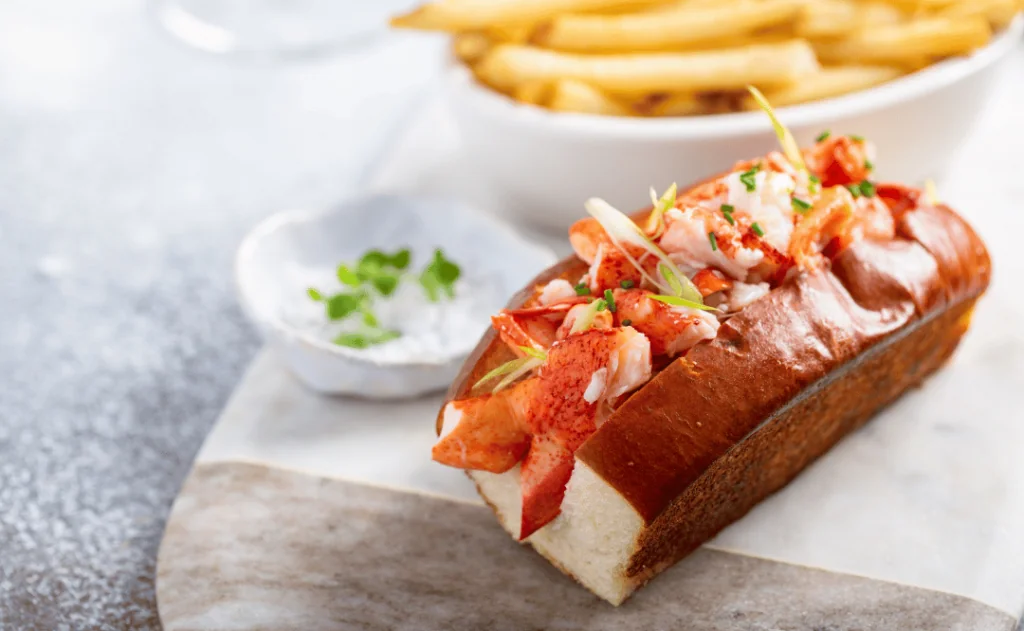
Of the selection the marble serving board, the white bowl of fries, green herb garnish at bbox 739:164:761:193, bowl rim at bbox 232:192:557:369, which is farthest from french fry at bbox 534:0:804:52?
the marble serving board

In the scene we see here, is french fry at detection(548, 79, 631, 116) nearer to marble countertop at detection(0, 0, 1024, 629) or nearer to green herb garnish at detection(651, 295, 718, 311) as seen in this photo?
green herb garnish at detection(651, 295, 718, 311)

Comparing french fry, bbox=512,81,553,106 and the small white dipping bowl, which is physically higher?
french fry, bbox=512,81,553,106

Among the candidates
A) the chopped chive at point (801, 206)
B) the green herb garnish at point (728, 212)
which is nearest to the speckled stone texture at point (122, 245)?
the green herb garnish at point (728, 212)

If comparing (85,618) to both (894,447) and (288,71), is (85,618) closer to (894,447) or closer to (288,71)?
(894,447)

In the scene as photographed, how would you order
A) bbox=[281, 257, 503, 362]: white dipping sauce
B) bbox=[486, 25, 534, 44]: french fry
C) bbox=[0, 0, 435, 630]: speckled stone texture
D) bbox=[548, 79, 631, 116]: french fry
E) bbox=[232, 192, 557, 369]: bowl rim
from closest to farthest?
1. bbox=[0, 0, 435, 630]: speckled stone texture
2. bbox=[232, 192, 557, 369]: bowl rim
3. bbox=[281, 257, 503, 362]: white dipping sauce
4. bbox=[548, 79, 631, 116]: french fry
5. bbox=[486, 25, 534, 44]: french fry

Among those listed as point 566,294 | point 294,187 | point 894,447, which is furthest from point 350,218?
point 894,447

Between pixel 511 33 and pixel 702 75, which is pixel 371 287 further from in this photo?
pixel 702 75

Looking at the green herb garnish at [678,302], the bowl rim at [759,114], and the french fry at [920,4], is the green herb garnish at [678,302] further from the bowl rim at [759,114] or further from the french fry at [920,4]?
the french fry at [920,4]

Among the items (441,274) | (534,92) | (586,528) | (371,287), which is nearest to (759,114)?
(534,92)
